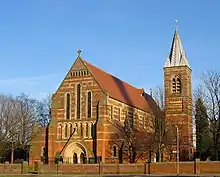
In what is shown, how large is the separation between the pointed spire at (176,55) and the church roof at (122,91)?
27.2 ft

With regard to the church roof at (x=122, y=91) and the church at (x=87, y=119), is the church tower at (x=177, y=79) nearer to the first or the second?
the church at (x=87, y=119)

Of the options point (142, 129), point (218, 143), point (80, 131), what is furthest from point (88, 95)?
point (218, 143)

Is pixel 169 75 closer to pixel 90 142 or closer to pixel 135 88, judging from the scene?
pixel 135 88

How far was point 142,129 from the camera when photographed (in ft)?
225

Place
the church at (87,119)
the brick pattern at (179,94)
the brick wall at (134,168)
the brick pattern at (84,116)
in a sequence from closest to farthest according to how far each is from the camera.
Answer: the brick wall at (134,168) < the brick pattern at (84,116) < the church at (87,119) < the brick pattern at (179,94)

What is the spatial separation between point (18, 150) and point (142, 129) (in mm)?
26077

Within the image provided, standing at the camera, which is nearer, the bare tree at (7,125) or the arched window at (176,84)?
the bare tree at (7,125)

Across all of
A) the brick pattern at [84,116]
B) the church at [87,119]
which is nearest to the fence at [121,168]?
the church at [87,119]

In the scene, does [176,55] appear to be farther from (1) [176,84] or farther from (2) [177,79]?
(1) [176,84]

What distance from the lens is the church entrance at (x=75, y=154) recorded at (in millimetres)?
66625

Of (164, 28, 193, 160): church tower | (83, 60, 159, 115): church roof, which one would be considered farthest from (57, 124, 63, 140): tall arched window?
(164, 28, 193, 160): church tower

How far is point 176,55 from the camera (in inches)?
3214

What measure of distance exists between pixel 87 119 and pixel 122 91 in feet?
37.0

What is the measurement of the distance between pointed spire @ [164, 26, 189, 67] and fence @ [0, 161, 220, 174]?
Result: 3127 centimetres
